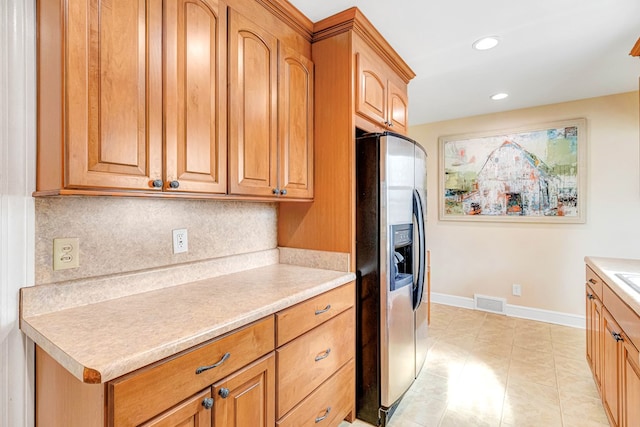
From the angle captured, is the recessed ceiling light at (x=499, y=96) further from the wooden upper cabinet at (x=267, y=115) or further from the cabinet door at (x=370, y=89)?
the wooden upper cabinet at (x=267, y=115)

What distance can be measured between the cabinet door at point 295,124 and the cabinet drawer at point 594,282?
185 cm

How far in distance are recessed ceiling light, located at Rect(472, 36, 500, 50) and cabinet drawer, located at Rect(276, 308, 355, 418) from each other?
75.9 inches

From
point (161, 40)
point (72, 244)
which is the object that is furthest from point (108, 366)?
point (161, 40)

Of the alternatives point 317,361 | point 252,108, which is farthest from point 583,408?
point 252,108

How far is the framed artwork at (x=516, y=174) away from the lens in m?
3.24

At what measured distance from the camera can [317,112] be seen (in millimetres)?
1934

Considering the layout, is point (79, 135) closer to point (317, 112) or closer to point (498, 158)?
point (317, 112)

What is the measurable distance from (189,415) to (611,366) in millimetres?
2078

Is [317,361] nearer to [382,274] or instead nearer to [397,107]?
[382,274]

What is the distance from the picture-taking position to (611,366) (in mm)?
1648

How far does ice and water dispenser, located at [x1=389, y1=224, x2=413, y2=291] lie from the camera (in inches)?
72.7

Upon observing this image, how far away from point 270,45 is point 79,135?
3.45ft

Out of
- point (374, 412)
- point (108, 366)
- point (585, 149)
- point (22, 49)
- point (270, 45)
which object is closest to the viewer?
point (108, 366)

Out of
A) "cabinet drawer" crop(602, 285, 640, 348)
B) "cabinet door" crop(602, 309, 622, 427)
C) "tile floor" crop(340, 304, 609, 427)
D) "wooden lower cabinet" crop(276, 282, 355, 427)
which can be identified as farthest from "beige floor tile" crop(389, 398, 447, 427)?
"cabinet drawer" crop(602, 285, 640, 348)
